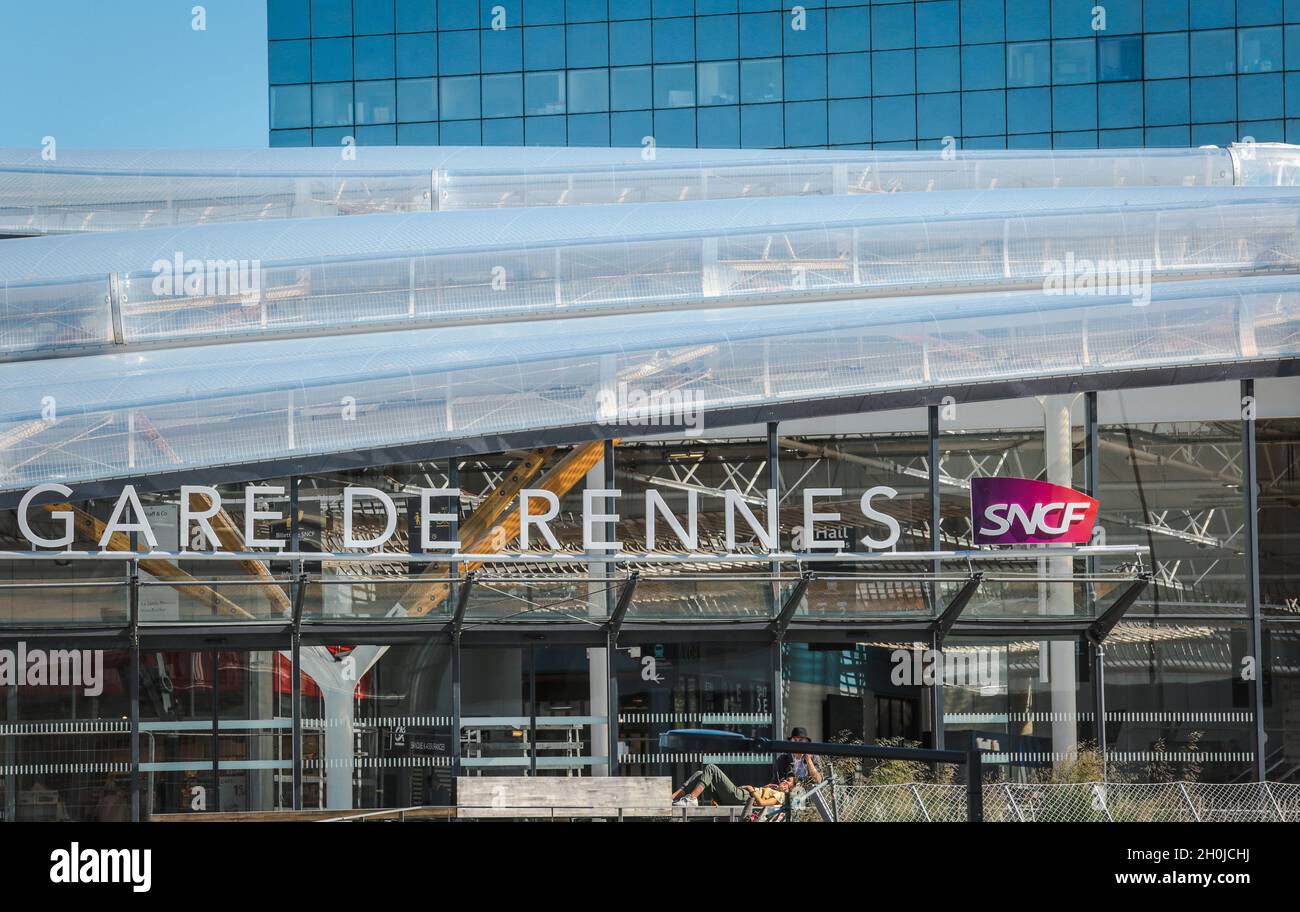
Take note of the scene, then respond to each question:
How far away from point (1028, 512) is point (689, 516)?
4.06m

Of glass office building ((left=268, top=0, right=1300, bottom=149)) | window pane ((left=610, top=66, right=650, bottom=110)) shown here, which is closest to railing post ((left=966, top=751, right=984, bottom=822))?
glass office building ((left=268, top=0, right=1300, bottom=149))

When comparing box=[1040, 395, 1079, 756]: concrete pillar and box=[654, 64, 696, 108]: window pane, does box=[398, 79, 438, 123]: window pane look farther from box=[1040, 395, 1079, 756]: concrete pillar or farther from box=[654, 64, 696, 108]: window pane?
box=[1040, 395, 1079, 756]: concrete pillar

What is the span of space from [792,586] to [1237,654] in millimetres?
5682

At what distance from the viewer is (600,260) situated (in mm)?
20047

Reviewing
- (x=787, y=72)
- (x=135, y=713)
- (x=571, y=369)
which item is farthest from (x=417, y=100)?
(x=135, y=713)

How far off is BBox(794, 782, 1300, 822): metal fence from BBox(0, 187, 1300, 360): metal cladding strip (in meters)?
7.09

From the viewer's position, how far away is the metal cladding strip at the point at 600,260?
19.4 meters

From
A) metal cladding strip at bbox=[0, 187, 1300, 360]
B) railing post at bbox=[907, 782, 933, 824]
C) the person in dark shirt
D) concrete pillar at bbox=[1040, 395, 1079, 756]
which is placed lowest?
the person in dark shirt

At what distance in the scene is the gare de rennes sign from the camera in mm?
18422

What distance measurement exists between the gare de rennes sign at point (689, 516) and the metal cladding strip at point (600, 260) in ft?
7.81

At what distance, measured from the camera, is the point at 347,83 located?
66.9m

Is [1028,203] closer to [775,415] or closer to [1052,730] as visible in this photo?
[775,415]
